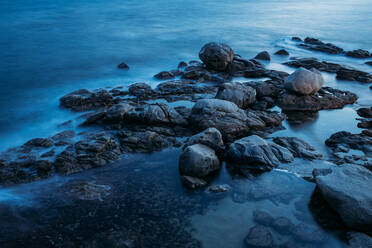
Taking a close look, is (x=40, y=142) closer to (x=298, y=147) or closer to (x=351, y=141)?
(x=298, y=147)

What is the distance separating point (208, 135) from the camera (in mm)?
7523

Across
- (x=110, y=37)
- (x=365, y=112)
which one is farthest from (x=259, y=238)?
(x=110, y=37)

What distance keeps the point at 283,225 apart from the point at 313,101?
20.1ft

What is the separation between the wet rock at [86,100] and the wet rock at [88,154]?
2.43 m

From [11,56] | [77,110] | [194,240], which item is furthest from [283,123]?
[11,56]

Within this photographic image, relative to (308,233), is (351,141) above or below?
above

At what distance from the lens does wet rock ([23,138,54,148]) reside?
304 inches

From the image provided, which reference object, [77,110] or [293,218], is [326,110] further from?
[77,110]

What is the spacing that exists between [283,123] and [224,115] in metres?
2.09

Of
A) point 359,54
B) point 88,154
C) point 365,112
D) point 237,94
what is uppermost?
point 359,54

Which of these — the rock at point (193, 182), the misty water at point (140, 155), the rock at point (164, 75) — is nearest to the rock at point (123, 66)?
the misty water at point (140, 155)

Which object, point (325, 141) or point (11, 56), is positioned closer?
point (325, 141)

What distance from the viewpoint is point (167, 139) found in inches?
319

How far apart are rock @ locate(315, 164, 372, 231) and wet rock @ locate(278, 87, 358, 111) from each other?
4.30 metres
